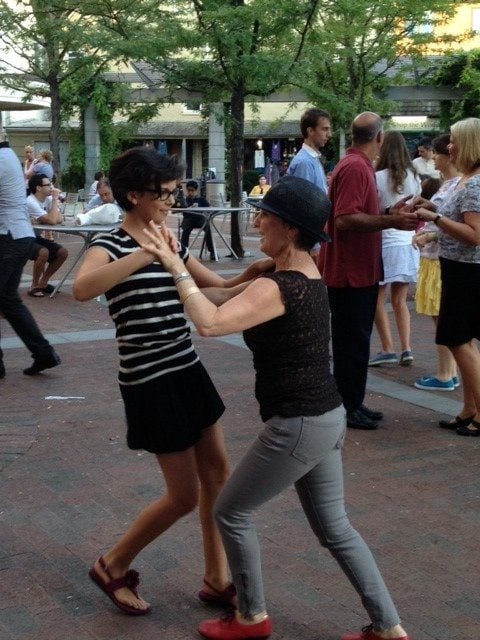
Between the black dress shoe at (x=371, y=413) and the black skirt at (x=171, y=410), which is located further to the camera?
the black dress shoe at (x=371, y=413)

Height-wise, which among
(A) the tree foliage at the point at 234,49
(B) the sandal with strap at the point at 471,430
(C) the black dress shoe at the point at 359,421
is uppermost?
(A) the tree foliage at the point at 234,49

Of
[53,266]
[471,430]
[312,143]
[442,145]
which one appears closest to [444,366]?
[471,430]

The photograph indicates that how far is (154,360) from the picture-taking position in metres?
3.42

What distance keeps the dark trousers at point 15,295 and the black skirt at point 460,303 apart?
10.5 ft

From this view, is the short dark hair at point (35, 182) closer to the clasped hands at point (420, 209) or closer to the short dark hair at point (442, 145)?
the short dark hair at point (442, 145)

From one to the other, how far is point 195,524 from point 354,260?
215 cm

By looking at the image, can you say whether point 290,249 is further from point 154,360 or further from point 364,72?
point 364,72

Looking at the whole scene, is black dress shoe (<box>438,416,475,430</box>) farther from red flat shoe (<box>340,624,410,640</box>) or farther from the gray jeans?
the gray jeans

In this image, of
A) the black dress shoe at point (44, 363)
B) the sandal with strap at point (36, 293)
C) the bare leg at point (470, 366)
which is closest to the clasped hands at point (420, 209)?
the bare leg at point (470, 366)

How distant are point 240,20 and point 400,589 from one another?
11.7 meters

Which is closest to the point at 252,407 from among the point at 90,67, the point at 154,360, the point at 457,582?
the point at 457,582

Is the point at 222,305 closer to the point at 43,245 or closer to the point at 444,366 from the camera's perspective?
the point at 444,366

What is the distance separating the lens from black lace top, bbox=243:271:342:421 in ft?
10.3

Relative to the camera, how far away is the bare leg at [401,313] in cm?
797
